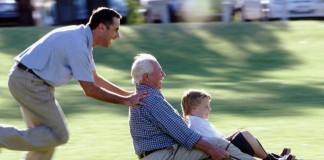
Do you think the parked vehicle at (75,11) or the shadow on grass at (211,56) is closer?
the shadow on grass at (211,56)

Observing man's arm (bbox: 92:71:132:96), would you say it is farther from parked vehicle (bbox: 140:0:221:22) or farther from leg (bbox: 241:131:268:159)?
parked vehicle (bbox: 140:0:221:22)

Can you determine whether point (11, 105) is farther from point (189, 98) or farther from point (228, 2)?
point (228, 2)

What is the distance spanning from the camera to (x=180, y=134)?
670cm

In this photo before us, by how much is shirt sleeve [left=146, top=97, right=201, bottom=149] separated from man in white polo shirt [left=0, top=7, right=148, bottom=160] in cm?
30

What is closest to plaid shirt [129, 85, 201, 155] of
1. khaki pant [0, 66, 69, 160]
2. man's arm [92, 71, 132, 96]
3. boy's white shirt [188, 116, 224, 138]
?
boy's white shirt [188, 116, 224, 138]

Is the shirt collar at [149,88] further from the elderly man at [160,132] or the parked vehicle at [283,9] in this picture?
the parked vehicle at [283,9]

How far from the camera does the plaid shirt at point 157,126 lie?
669cm

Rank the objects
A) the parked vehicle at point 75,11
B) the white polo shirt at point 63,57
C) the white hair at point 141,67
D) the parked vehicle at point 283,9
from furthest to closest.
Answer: the parked vehicle at point 283,9 < the parked vehicle at point 75,11 < the white polo shirt at point 63,57 < the white hair at point 141,67

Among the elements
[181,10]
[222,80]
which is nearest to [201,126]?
[222,80]

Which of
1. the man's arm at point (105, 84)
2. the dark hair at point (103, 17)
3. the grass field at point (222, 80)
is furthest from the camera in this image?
the grass field at point (222, 80)

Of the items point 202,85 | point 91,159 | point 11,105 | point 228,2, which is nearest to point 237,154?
point 91,159

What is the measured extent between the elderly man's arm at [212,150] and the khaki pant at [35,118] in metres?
1.14

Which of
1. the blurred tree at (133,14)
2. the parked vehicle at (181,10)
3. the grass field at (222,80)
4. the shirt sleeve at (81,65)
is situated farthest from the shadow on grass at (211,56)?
the shirt sleeve at (81,65)

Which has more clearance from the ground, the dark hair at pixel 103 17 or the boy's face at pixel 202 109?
the dark hair at pixel 103 17
